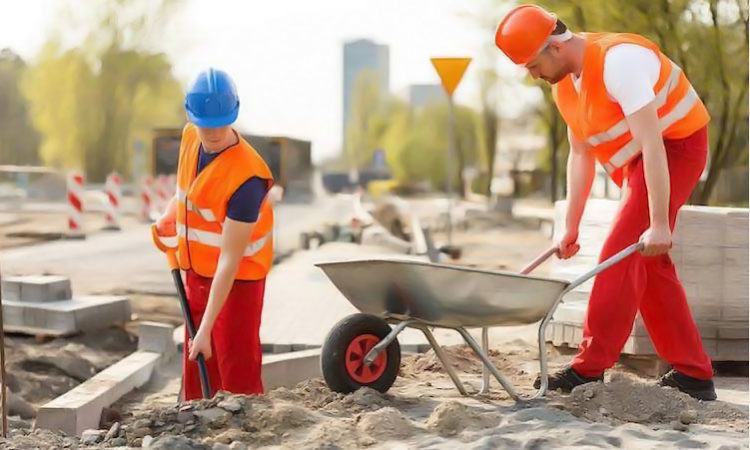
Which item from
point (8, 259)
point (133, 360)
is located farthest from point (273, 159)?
point (133, 360)

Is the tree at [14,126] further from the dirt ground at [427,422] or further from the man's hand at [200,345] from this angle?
the dirt ground at [427,422]

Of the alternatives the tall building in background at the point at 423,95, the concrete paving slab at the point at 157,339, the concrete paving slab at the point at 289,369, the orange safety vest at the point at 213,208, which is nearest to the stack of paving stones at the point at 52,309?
the concrete paving slab at the point at 157,339

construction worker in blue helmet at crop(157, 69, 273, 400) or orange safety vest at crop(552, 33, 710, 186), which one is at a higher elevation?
orange safety vest at crop(552, 33, 710, 186)

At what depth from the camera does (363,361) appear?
482cm

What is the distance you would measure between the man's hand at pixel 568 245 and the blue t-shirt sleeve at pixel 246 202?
5.50ft

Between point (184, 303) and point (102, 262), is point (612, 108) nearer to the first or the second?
point (184, 303)

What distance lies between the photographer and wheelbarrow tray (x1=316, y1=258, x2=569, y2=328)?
4.54 meters

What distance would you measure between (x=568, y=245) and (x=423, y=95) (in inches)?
4900

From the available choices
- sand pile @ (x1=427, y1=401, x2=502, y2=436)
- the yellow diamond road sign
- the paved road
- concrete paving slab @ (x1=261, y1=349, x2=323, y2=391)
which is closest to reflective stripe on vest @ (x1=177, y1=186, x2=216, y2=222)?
sand pile @ (x1=427, y1=401, x2=502, y2=436)

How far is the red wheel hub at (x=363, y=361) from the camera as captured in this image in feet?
15.7

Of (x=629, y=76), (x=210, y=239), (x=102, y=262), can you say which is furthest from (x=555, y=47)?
(x=102, y=262)

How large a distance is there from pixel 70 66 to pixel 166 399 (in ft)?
166

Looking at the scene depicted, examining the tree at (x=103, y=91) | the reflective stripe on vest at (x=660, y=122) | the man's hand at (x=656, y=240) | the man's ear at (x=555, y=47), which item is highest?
the tree at (x=103, y=91)

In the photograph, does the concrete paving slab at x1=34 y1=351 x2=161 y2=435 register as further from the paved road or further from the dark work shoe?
the paved road
